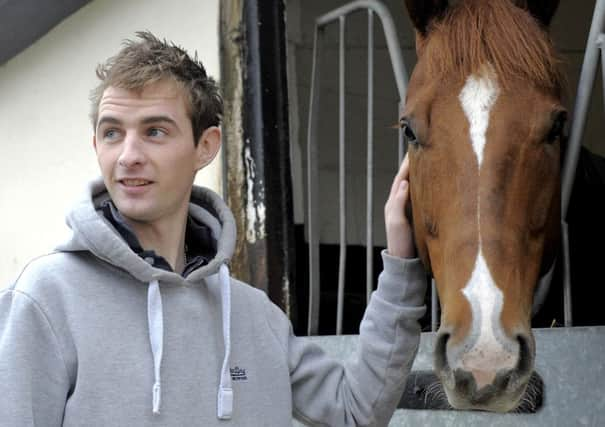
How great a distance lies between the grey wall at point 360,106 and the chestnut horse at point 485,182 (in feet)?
8.29

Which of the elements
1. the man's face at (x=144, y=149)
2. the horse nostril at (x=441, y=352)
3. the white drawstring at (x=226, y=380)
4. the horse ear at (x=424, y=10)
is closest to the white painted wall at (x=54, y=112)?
the horse ear at (x=424, y=10)

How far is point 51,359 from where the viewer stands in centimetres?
157

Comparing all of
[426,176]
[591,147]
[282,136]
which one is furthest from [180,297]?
[591,147]

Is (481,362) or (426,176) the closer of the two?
(481,362)

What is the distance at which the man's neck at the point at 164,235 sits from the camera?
180cm

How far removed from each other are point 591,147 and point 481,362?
377 centimetres

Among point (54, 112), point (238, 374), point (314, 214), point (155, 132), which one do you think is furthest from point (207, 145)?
point (54, 112)

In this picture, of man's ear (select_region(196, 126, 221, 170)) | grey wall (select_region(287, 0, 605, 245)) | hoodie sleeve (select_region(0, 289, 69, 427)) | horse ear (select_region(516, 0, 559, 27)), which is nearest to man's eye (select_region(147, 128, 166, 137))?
man's ear (select_region(196, 126, 221, 170))

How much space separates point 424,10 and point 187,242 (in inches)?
30.1

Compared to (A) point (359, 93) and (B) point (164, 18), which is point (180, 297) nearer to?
(B) point (164, 18)

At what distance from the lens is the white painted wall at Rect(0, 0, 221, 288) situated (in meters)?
3.62

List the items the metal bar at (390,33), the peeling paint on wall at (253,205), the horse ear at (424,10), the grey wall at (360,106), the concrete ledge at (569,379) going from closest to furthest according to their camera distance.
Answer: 1. the horse ear at (424,10)
2. the concrete ledge at (569,379)
3. the metal bar at (390,33)
4. the peeling paint on wall at (253,205)
5. the grey wall at (360,106)

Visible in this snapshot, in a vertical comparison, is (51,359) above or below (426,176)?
below

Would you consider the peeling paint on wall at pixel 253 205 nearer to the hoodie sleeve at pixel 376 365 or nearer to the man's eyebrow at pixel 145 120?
the hoodie sleeve at pixel 376 365
